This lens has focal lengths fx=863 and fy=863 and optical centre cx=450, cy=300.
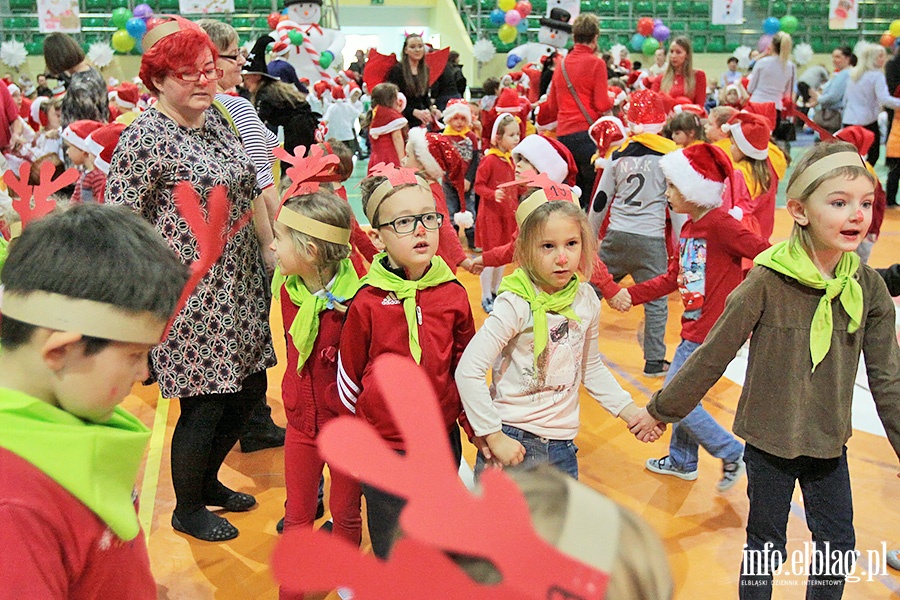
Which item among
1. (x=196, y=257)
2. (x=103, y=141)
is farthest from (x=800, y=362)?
(x=103, y=141)

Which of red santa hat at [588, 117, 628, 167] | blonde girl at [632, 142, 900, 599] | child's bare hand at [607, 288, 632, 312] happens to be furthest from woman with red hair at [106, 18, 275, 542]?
red santa hat at [588, 117, 628, 167]

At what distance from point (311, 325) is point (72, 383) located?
1540mm

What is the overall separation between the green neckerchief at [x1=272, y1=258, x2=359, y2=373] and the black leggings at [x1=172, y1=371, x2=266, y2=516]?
1.32ft

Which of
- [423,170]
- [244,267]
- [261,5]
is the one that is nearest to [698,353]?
[244,267]

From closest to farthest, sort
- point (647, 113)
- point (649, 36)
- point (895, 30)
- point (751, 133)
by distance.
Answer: point (751, 133), point (647, 113), point (895, 30), point (649, 36)

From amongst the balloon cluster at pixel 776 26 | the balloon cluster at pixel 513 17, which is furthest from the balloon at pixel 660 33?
the balloon cluster at pixel 513 17

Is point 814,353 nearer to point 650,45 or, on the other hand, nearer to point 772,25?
point 650,45

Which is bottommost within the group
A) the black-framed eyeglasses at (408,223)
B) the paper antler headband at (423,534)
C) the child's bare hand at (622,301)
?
the child's bare hand at (622,301)

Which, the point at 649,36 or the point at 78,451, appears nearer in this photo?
the point at 78,451

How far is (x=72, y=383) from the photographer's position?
3.66ft

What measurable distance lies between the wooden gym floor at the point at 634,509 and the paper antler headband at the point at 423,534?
6.23ft

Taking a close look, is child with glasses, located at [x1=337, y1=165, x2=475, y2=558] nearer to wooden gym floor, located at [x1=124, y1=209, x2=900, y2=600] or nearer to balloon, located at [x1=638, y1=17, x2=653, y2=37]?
wooden gym floor, located at [x1=124, y1=209, x2=900, y2=600]

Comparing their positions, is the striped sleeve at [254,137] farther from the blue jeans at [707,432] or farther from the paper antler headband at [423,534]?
the paper antler headband at [423,534]

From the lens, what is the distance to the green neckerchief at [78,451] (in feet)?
3.54
